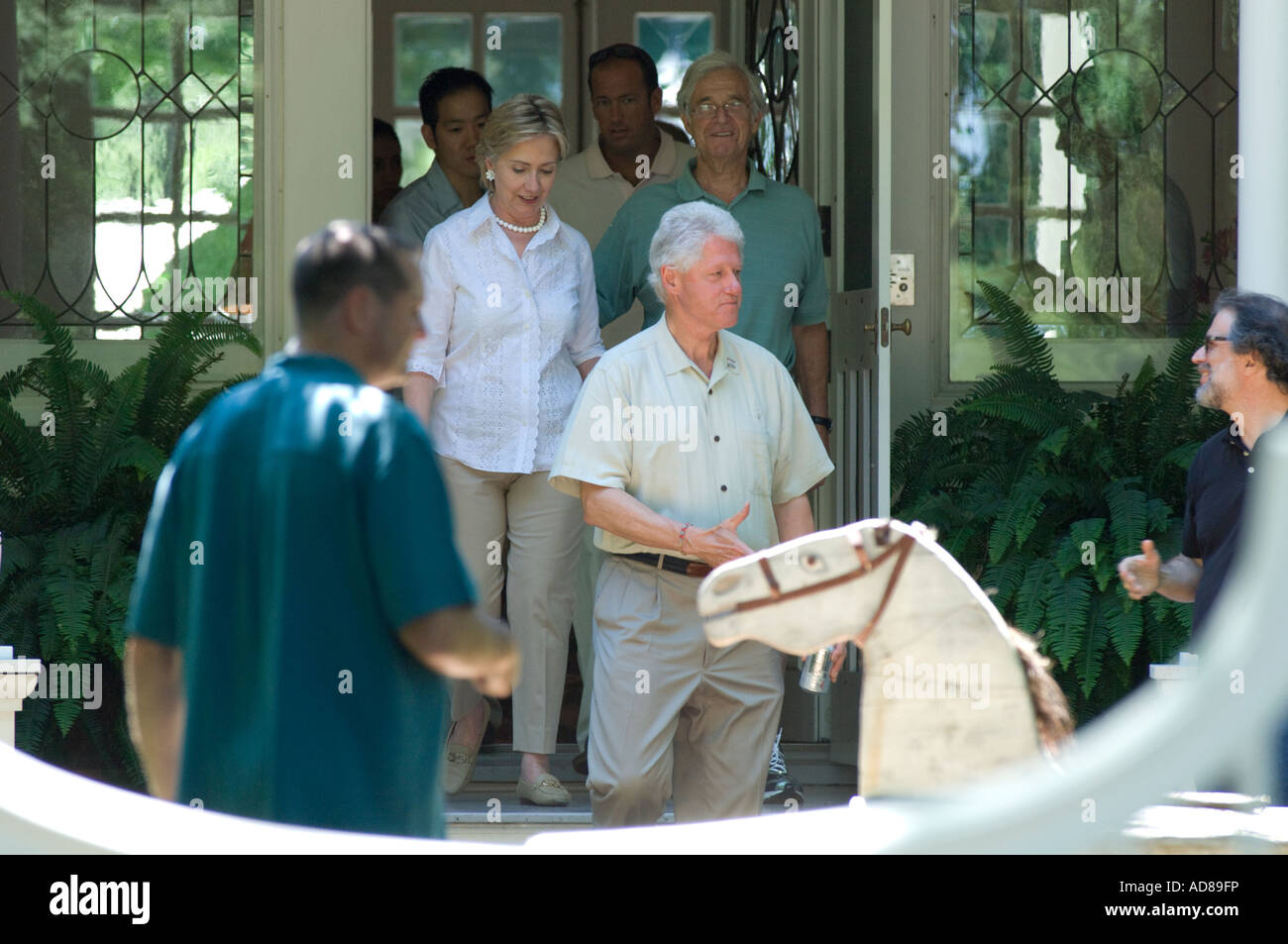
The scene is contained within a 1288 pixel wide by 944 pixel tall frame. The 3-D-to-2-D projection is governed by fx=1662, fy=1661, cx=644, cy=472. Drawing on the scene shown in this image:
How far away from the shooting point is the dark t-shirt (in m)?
4.09

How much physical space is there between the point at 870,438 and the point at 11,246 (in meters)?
3.57

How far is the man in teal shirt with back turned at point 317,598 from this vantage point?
2.44 metres

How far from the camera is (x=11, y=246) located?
6781mm

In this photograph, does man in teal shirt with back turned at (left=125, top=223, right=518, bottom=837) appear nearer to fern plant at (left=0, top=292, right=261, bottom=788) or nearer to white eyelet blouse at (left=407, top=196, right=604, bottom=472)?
white eyelet blouse at (left=407, top=196, right=604, bottom=472)

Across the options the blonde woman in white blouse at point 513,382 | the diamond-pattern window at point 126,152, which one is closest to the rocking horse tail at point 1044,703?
the blonde woman in white blouse at point 513,382

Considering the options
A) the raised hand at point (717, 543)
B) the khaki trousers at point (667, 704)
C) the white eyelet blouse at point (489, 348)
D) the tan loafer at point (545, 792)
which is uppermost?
the white eyelet blouse at point (489, 348)

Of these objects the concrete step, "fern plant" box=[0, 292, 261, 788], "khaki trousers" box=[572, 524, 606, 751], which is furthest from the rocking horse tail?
"fern plant" box=[0, 292, 261, 788]

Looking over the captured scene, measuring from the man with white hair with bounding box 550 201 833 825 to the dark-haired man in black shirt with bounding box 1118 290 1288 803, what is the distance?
105 centimetres

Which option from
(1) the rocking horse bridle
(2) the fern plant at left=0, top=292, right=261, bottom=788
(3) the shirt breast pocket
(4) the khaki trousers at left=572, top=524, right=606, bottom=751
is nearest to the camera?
(1) the rocking horse bridle

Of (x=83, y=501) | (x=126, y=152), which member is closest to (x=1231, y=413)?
(x=83, y=501)

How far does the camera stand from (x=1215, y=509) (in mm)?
4172

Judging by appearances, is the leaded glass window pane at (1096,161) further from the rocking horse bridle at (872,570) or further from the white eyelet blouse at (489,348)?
the rocking horse bridle at (872,570)

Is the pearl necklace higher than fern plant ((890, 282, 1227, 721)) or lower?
higher
